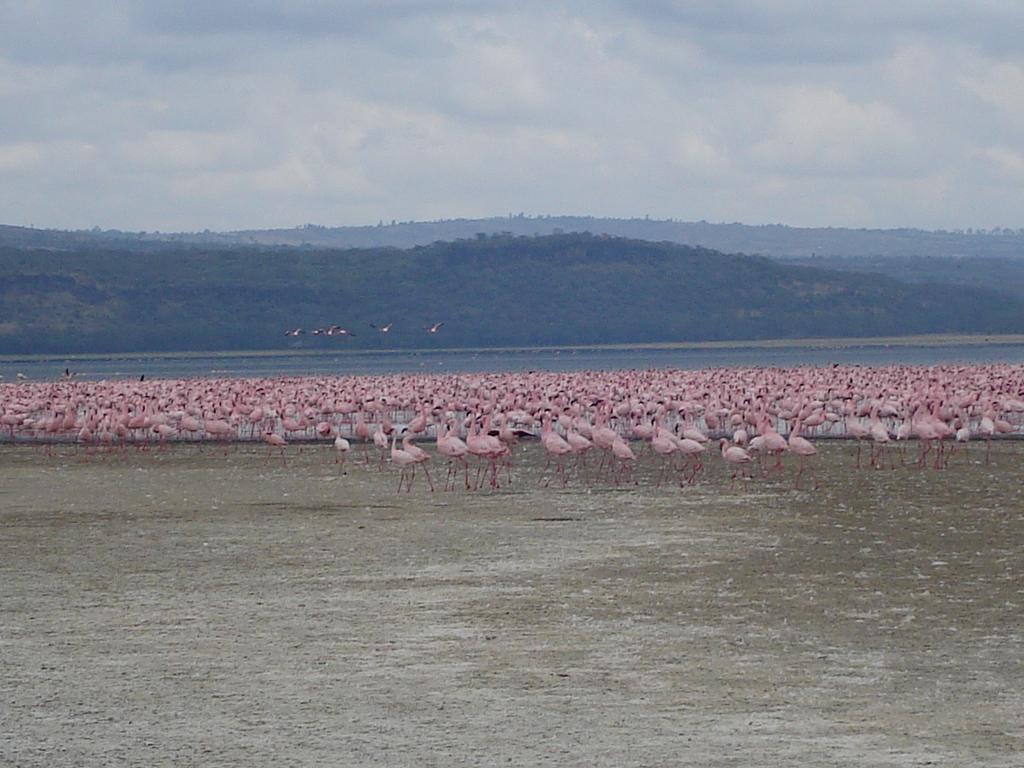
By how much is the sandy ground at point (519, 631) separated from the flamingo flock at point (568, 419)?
2.84 metres

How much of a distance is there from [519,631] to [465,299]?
5422 inches

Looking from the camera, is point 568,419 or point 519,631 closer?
point 519,631

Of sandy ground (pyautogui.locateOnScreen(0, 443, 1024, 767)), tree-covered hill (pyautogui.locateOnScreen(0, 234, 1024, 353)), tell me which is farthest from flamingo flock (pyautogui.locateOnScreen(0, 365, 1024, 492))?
tree-covered hill (pyautogui.locateOnScreen(0, 234, 1024, 353))

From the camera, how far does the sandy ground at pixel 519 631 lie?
8.09 metres

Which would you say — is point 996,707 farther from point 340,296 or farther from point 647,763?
point 340,296

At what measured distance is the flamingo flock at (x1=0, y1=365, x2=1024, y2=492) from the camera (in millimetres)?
20891

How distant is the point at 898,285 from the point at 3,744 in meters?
158

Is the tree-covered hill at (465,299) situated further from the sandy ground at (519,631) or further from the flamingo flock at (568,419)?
the sandy ground at (519,631)

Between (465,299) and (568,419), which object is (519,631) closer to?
(568,419)

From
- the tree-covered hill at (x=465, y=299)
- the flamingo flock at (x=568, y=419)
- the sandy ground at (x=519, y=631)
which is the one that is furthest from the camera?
the tree-covered hill at (x=465, y=299)

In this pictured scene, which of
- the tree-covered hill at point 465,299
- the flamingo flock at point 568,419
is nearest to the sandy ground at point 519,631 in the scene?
the flamingo flock at point 568,419

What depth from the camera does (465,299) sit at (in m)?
148

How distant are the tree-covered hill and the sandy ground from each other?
113 m

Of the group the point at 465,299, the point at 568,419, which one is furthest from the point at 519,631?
the point at 465,299
